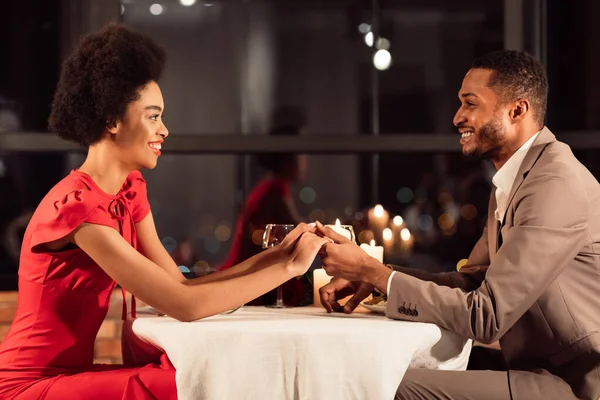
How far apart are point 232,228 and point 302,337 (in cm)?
189

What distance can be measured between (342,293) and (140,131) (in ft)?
2.16

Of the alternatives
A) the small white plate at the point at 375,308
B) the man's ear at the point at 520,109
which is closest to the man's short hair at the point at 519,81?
the man's ear at the point at 520,109

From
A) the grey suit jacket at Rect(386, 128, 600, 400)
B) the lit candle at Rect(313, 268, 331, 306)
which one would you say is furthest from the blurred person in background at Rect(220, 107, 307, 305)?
the grey suit jacket at Rect(386, 128, 600, 400)

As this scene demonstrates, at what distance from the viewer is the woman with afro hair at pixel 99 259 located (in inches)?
68.1

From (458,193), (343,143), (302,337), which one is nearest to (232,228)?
(343,143)

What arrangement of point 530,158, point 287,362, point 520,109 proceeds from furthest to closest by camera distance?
point 520,109, point 530,158, point 287,362

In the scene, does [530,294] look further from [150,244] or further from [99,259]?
[150,244]

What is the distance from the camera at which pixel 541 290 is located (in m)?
1.77

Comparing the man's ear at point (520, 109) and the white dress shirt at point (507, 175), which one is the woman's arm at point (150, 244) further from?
the man's ear at point (520, 109)

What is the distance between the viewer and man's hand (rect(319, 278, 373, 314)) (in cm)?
199

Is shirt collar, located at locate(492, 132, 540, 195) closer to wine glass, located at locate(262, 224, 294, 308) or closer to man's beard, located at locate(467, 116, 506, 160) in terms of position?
man's beard, located at locate(467, 116, 506, 160)

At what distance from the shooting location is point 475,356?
7.62ft

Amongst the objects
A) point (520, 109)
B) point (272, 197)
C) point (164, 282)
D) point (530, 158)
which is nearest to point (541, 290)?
point (530, 158)

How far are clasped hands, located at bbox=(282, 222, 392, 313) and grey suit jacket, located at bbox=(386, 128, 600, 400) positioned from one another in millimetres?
81
